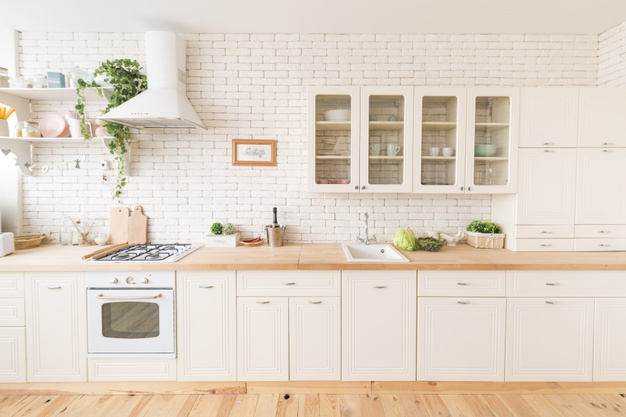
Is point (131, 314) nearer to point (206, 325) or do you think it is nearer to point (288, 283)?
point (206, 325)

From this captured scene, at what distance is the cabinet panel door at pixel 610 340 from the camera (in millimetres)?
2342

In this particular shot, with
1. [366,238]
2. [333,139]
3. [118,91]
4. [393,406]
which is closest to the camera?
[393,406]

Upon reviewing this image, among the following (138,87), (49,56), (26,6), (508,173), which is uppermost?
(26,6)

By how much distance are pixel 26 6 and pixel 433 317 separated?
12.3ft

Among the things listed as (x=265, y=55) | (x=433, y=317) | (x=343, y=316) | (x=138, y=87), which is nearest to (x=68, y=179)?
(x=138, y=87)

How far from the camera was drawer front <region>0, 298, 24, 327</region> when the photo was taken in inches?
91.5

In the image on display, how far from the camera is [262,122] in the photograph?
118 inches

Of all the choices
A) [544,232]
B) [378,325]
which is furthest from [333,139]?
[544,232]

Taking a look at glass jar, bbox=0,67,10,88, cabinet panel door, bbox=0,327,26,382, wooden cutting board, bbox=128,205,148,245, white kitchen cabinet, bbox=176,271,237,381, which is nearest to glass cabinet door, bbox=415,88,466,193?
white kitchen cabinet, bbox=176,271,237,381

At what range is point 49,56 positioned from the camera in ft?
9.59

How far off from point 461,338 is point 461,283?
1.28 ft

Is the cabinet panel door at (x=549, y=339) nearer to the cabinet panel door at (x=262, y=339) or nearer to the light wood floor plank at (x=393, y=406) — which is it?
the light wood floor plank at (x=393, y=406)

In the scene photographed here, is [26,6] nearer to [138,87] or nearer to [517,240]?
[138,87]

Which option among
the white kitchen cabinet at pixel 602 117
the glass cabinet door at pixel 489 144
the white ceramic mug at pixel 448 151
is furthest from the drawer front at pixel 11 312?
the white kitchen cabinet at pixel 602 117
